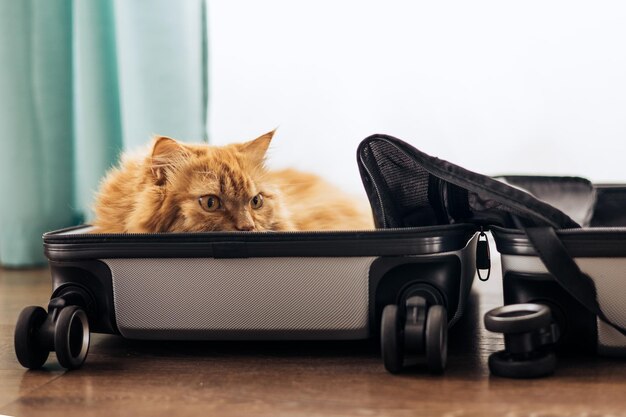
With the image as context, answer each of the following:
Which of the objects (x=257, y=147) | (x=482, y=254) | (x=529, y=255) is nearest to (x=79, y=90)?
(x=257, y=147)

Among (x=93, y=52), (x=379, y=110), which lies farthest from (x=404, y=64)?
(x=93, y=52)

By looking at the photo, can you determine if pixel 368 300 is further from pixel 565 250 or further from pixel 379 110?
pixel 379 110

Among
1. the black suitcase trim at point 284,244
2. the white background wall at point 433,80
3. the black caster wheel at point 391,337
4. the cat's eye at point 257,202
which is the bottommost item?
the black caster wheel at point 391,337

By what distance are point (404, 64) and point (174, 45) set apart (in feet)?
2.55

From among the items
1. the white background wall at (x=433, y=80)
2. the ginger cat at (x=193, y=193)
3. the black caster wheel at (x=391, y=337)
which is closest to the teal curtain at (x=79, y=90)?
the white background wall at (x=433, y=80)

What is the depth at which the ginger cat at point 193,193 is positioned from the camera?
1.26 m

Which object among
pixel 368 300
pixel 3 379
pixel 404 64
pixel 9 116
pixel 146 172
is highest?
pixel 404 64

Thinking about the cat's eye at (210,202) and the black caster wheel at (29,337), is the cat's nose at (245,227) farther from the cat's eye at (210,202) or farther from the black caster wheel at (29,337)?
the black caster wheel at (29,337)

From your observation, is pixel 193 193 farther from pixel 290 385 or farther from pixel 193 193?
pixel 290 385

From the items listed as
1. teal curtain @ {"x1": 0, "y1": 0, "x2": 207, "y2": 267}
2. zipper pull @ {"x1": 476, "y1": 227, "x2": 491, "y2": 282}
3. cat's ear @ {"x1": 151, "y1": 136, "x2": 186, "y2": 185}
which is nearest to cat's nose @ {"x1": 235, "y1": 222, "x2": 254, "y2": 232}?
cat's ear @ {"x1": 151, "y1": 136, "x2": 186, "y2": 185}

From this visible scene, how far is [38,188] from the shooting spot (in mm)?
2414

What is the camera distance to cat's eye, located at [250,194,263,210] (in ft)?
4.40

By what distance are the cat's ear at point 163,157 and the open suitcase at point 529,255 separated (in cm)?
33

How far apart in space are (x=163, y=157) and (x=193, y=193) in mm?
83
